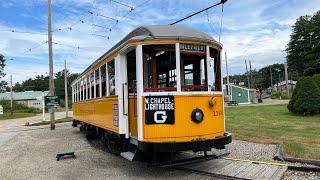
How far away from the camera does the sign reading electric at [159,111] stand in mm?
6465

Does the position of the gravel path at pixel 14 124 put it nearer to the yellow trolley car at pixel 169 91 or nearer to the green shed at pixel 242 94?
the yellow trolley car at pixel 169 91

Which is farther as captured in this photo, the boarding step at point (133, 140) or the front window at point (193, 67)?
the boarding step at point (133, 140)

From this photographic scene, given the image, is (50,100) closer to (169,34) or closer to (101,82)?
(101,82)

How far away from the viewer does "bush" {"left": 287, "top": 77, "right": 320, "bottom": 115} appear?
59.3 feet

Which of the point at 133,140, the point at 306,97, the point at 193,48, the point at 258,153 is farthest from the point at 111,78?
the point at 306,97

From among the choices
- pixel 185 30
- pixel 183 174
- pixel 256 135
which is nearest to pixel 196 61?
pixel 185 30

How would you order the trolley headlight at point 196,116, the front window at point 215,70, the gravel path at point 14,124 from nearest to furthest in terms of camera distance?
the trolley headlight at point 196,116 < the front window at point 215,70 < the gravel path at point 14,124

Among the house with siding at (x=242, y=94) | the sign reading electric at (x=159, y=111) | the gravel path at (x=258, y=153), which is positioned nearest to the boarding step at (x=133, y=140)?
the sign reading electric at (x=159, y=111)

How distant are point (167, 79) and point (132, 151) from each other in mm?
2000

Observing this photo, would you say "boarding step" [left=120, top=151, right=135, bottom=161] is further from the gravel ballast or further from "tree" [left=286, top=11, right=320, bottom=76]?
"tree" [left=286, top=11, right=320, bottom=76]

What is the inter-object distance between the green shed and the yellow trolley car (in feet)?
140

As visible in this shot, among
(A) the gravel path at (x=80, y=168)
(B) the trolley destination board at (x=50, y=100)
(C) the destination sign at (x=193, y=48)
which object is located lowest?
(A) the gravel path at (x=80, y=168)

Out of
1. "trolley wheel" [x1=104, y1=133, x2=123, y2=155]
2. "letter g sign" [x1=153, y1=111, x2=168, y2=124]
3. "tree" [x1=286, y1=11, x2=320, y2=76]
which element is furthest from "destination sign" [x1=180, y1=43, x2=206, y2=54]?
"tree" [x1=286, y1=11, x2=320, y2=76]

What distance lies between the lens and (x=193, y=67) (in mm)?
6988
